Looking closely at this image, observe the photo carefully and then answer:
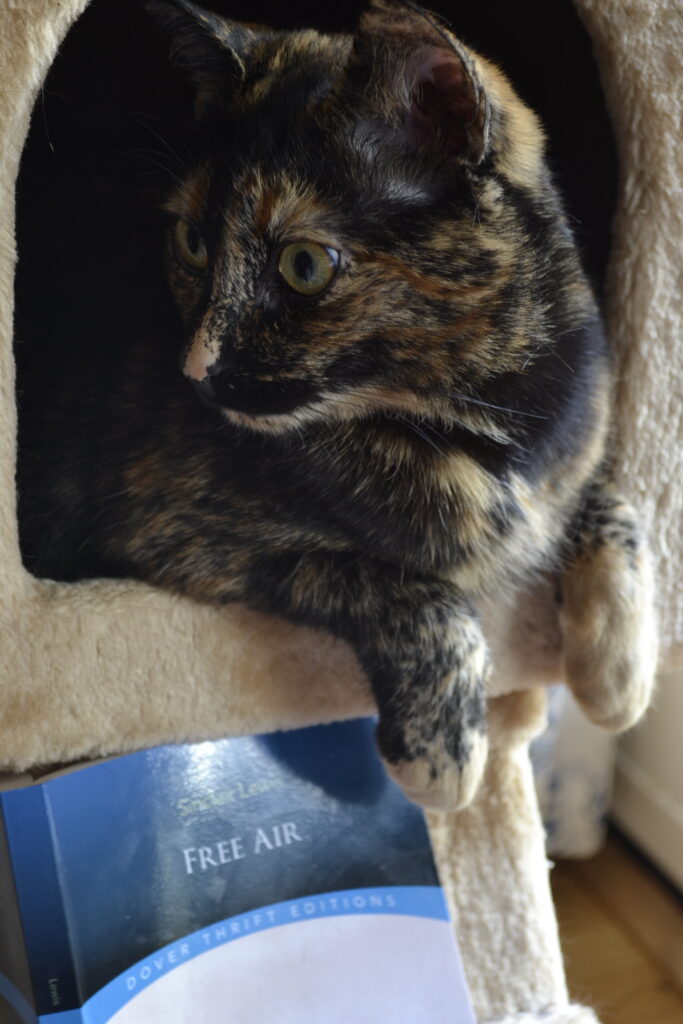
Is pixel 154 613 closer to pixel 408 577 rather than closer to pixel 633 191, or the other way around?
pixel 408 577

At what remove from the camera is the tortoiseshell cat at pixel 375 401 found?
0.81 m

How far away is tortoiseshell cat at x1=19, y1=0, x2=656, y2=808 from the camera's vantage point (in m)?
0.81

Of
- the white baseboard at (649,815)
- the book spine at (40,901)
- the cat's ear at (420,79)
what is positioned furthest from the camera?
the white baseboard at (649,815)

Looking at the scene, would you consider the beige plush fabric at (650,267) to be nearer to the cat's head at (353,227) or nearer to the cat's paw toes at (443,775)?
the cat's head at (353,227)

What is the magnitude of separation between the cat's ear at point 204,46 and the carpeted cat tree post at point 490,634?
9 centimetres

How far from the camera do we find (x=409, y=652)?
2.94ft

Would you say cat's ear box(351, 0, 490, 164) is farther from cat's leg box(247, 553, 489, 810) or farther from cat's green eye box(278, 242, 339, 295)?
cat's leg box(247, 553, 489, 810)

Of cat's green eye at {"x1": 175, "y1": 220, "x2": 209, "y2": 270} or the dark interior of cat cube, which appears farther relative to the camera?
the dark interior of cat cube

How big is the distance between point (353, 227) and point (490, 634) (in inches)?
17.1

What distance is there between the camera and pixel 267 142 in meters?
0.84

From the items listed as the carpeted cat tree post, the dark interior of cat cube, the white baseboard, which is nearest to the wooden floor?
the white baseboard

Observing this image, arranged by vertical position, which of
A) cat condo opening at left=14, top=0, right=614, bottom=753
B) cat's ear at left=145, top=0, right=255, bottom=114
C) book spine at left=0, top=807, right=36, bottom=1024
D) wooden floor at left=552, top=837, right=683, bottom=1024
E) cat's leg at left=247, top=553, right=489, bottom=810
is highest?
cat's ear at left=145, top=0, right=255, bottom=114

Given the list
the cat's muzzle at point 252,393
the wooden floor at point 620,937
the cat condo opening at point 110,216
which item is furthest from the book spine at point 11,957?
the wooden floor at point 620,937

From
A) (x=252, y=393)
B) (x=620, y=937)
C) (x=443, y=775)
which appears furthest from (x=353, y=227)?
(x=620, y=937)
